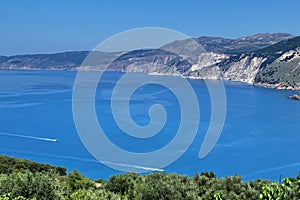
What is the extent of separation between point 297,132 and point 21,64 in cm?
15304

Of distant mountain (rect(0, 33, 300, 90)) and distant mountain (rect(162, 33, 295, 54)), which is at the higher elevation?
distant mountain (rect(162, 33, 295, 54))

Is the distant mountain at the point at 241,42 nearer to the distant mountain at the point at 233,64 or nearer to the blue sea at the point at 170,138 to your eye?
the distant mountain at the point at 233,64

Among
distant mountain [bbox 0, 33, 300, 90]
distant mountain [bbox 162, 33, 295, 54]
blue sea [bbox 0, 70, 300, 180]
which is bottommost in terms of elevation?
blue sea [bbox 0, 70, 300, 180]

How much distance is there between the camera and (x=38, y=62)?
171250 mm

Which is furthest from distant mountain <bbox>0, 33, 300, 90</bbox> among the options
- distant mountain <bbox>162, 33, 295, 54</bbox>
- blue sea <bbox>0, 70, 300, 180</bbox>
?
blue sea <bbox>0, 70, 300, 180</bbox>

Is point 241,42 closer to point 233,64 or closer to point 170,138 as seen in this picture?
point 233,64

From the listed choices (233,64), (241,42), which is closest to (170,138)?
(233,64)

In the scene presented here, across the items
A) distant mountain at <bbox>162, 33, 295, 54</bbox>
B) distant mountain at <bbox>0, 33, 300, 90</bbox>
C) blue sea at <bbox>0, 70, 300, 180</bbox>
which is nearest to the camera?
blue sea at <bbox>0, 70, 300, 180</bbox>

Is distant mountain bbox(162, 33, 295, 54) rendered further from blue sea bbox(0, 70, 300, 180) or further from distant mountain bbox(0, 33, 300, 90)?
blue sea bbox(0, 70, 300, 180)

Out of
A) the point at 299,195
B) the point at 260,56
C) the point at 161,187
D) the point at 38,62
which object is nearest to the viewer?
the point at 299,195

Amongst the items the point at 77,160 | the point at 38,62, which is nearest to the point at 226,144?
the point at 77,160

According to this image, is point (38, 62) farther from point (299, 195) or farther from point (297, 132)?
point (299, 195)

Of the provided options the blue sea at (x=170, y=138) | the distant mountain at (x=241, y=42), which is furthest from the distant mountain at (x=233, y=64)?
the blue sea at (x=170, y=138)

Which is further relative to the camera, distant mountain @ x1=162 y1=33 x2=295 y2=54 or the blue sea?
distant mountain @ x1=162 y1=33 x2=295 y2=54
